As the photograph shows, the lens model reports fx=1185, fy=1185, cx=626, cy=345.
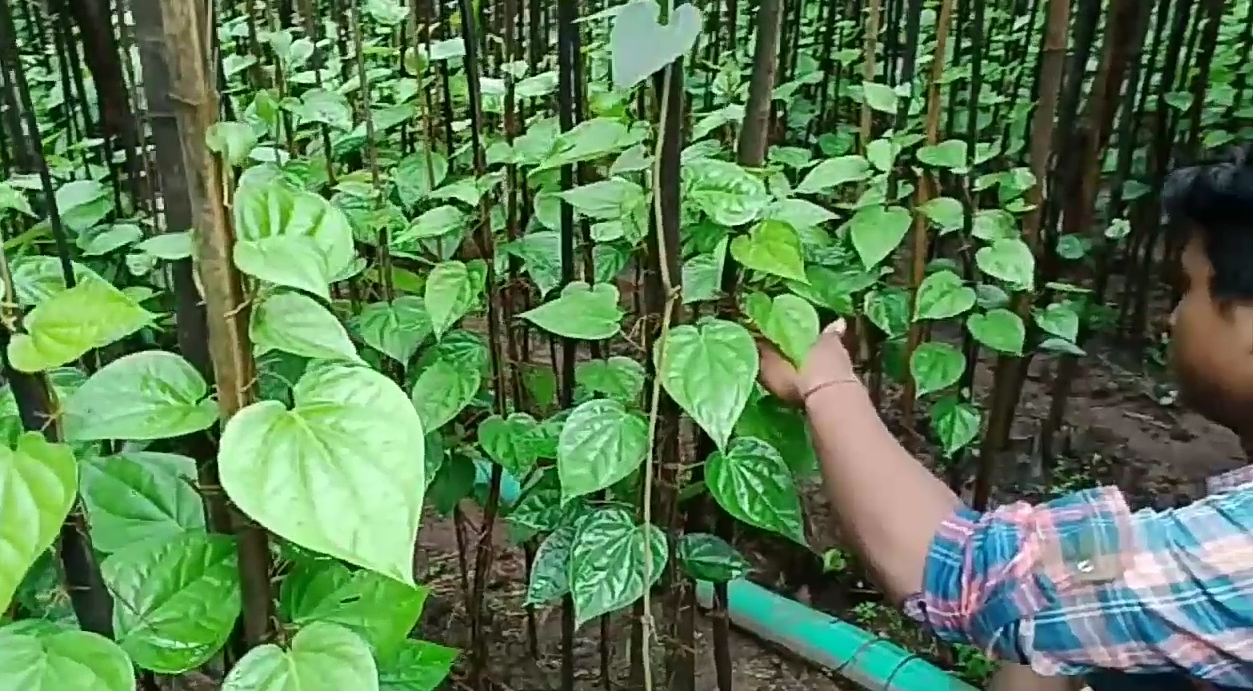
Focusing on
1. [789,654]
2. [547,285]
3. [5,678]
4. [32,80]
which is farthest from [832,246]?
[32,80]

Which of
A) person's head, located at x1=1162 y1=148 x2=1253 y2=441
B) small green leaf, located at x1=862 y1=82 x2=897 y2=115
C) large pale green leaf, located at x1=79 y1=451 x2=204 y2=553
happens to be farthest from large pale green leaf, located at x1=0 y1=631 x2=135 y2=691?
small green leaf, located at x1=862 y1=82 x2=897 y2=115

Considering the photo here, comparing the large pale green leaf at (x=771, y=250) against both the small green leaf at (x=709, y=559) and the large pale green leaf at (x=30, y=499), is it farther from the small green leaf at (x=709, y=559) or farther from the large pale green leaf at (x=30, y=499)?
the large pale green leaf at (x=30, y=499)

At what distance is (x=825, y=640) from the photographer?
1588 millimetres

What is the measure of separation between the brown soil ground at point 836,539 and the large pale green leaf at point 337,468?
1.04 meters

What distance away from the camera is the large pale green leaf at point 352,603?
2.23 feet

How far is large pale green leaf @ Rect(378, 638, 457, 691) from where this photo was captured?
0.77 meters

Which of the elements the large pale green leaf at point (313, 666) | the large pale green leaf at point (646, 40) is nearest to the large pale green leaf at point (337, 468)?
the large pale green leaf at point (313, 666)

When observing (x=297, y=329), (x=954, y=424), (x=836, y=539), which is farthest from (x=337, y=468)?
(x=836, y=539)

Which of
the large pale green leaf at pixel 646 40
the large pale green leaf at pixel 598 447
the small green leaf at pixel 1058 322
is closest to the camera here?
the large pale green leaf at pixel 646 40

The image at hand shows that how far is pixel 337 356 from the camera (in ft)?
1.91

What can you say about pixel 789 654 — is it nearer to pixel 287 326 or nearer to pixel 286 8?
pixel 287 326

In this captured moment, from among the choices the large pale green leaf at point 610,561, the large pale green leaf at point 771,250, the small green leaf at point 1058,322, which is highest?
the large pale green leaf at point 771,250

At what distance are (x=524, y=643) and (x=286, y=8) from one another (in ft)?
4.12

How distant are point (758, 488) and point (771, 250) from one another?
0.18 metres
